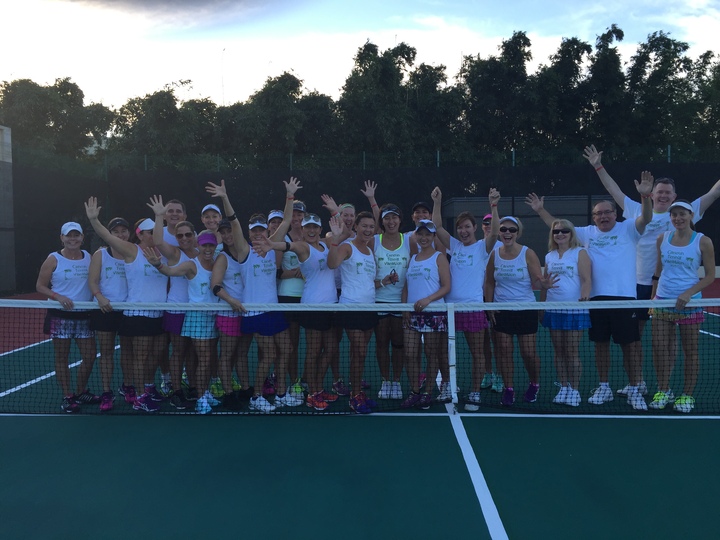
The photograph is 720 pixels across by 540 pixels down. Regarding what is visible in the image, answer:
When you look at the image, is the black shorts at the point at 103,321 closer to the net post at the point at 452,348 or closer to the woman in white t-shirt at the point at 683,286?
the net post at the point at 452,348

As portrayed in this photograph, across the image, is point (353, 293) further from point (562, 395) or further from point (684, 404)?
point (684, 404)

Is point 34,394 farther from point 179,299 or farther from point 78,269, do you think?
point 179,299

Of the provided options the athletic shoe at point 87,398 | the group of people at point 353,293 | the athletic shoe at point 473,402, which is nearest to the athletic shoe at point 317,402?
the group of people at point 353,293

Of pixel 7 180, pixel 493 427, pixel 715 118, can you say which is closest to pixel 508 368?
pixel 493 427

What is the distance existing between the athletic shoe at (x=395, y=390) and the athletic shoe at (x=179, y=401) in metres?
1.82

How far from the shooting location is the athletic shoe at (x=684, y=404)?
16.3 ft

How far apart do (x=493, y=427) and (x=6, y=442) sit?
146 inches

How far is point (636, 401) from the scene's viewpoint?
5.05 m

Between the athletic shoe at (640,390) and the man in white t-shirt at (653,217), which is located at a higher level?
the man in white t-shirt at (653,217)

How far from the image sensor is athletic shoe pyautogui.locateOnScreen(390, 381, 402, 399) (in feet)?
18.1

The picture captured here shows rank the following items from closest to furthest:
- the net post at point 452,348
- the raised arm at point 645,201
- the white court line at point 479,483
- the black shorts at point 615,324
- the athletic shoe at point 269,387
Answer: the white court line at point 479,483
the net post at point 452,348
the raised arm at point 645,201
the black shorts at point 615,324
the athletic shoe at point 269,387

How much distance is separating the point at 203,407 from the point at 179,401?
297 mm

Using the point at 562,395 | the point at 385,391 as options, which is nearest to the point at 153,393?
the point at 385,391

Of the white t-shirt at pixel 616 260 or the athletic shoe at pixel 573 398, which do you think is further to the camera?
the athletic shoe at pixel 573 398
